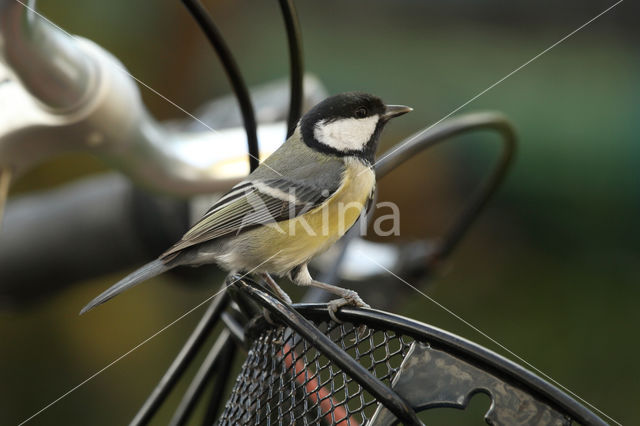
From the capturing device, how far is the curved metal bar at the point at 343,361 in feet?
1.88

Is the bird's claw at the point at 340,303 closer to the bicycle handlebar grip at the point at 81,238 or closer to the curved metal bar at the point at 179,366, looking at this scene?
the curved metal bar at the point at 179,366

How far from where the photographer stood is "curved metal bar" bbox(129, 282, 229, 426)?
0.82 meters

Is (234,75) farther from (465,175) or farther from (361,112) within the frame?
(465,175)

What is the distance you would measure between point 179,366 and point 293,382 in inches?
6.7

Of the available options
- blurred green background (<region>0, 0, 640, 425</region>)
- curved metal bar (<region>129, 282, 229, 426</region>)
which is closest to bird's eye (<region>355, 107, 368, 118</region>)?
curved metal bar (<region>129, 282, 229, 426</region>)

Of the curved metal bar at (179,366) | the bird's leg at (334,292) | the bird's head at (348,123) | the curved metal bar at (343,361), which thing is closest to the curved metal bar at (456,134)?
the bird's head at (348,123)

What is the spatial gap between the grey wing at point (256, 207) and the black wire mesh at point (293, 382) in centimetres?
24

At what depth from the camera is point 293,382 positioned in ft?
2.36

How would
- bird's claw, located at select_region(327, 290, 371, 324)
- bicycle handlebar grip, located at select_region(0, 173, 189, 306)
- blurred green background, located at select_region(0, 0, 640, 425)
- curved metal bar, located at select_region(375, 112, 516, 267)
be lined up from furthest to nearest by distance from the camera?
blurred green background, located at select_region(0, 0, 640, 425) → bicycle handlebar grip, located at select_region(0, 173, 189, 306) → curved metal bar, located at select_region(375, 112, 516, 267) → bird's claw, located at select_region(327, 290, 371, 324)

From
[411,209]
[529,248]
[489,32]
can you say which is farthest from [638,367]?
[489,32]

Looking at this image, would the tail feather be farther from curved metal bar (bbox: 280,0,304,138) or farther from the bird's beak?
the bird's beak

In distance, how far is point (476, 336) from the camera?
2.46 meters

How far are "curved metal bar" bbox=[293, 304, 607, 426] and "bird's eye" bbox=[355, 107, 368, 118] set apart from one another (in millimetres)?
446

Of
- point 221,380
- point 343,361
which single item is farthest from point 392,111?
point 343,361
